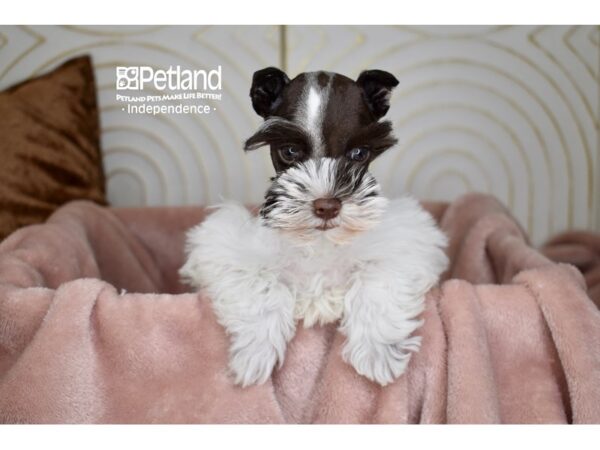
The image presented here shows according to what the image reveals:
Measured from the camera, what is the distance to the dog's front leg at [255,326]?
978 millimetres

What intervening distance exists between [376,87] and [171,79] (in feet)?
1.35

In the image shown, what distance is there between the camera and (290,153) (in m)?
0.96

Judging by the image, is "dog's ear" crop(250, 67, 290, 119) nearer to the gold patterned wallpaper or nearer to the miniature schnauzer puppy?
the miniature schnauzer puppy

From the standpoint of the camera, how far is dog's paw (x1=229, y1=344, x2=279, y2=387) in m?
0.97

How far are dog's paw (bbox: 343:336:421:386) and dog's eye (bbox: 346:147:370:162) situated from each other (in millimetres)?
302

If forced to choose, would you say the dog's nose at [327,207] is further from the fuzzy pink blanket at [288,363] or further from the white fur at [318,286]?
the fuzzy pink blanket at [288,363]

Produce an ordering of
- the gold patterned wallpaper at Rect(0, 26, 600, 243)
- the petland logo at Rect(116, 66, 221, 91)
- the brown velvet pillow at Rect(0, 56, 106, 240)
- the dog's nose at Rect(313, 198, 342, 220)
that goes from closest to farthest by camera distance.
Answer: the dog's nose at Rect(313, 198, 342, 220), the petland logo at Rect(116, 66, 221, 91), the gold patterned wallpaper at Rect(0, 26, 600, 243), the brown velvet pillow at Rect(0, 56, 106, 240)

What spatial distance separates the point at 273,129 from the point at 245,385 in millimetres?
421

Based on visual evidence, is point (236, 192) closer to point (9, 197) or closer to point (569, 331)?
point (9, 197)

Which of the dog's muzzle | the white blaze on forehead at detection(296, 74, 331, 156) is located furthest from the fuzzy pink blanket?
the white blaze on forehead at detection(296, 74, 331, 156)

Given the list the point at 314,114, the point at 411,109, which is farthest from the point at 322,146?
the point at 411,109

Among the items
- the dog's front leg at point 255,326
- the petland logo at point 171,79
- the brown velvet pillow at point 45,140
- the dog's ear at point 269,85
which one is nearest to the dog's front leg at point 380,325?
the dog's front leg at point 255,326

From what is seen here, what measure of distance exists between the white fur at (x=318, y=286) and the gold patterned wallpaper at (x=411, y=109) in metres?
0.24
